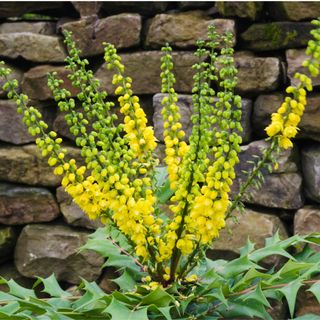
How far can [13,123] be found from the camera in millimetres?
2607

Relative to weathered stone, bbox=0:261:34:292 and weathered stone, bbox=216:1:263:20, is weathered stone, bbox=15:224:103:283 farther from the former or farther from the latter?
weathered stone, bbox=216:1:263:20

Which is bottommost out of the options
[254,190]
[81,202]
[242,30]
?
[254,190]

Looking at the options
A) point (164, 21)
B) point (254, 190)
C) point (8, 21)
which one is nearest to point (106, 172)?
point (254, 190)

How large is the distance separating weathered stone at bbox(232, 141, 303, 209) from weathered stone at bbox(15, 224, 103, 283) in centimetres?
84

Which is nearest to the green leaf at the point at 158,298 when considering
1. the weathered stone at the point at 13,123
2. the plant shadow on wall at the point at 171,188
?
the plant shadow on wall at the point at 171,188

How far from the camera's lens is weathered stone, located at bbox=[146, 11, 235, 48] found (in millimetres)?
2291

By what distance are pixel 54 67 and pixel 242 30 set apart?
89 centimetres

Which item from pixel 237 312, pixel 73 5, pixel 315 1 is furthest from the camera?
pixel 73 5

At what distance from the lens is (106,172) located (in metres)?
1.10

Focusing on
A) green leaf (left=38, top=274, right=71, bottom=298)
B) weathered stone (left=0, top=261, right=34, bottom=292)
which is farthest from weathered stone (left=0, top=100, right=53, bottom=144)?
green leaf (left=38, top=274, right=71, bottom=298)

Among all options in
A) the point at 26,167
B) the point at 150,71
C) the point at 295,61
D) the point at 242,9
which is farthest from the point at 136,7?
the point at 26,167

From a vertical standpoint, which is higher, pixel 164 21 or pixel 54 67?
pixel 164 21

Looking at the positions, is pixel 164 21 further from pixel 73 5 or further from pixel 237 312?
pixel 237 312

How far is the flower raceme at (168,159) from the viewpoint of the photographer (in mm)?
1056
